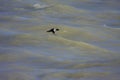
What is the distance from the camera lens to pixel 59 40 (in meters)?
6.33

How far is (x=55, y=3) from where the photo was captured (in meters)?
9.72

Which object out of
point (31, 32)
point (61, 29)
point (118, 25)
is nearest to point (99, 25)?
point (118, 25)

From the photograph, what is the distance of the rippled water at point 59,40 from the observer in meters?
4.71

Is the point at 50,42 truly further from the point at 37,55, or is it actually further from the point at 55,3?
the point at 55,3

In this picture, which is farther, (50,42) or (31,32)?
(31,32)

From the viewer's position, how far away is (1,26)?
282 inches

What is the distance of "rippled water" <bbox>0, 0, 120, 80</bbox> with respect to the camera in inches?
185

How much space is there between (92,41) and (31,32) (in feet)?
3.50

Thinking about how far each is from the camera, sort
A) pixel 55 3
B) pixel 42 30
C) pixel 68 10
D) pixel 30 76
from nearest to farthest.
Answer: pixel 30 76, pixel 42 30, pixel 68 10, pixel 55 3

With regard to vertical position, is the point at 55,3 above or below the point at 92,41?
above

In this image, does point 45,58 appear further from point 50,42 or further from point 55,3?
point 55,3

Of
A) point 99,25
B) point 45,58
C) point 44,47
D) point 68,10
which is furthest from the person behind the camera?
point 68,10

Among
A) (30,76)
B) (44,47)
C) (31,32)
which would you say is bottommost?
(30,76)

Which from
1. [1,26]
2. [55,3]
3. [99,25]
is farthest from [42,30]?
[55,3]
